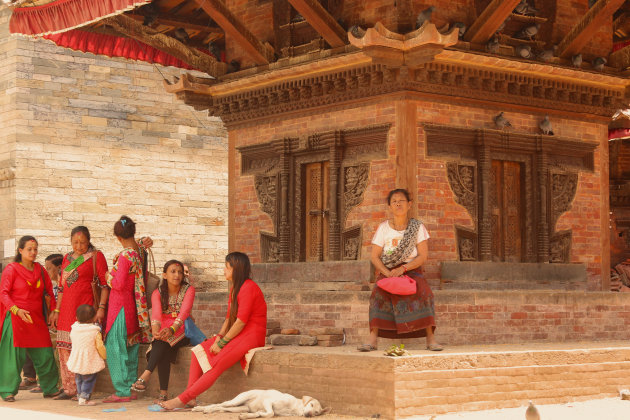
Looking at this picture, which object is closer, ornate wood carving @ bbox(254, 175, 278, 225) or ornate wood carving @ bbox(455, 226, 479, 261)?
ornate wood carving @ bbox(455, 226, 479, 261)

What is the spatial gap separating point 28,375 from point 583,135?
802 centimetres

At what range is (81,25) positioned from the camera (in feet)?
38.9

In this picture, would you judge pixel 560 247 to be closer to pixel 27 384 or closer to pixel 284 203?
pixel 284 203

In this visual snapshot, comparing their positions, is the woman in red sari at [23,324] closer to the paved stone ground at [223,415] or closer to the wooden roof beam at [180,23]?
the paved stone ground at [223,415]

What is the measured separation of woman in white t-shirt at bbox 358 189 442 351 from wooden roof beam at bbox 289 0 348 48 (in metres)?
3.43

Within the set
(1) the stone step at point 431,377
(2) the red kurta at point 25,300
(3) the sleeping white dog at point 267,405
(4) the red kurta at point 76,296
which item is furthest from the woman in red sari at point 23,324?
(3) the sleeping white dog at point 267,405

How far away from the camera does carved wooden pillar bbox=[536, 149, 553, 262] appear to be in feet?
42.7

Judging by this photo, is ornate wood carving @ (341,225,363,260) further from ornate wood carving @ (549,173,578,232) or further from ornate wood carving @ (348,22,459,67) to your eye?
ornate wood carving @ (549,173,578,232)

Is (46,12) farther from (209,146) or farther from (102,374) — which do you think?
(209,146)

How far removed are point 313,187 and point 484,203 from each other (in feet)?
7.69

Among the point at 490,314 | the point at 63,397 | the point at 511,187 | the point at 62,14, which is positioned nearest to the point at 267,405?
the point at 63,397

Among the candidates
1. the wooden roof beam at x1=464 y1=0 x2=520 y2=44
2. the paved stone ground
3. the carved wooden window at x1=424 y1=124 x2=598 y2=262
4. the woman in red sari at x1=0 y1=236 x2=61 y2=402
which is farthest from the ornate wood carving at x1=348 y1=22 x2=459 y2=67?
the woman in red sari at x1=0 y1=236 x2=61 y2=402

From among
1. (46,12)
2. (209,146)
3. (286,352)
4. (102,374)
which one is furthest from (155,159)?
(286,352)

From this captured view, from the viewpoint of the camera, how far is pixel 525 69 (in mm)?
12672
